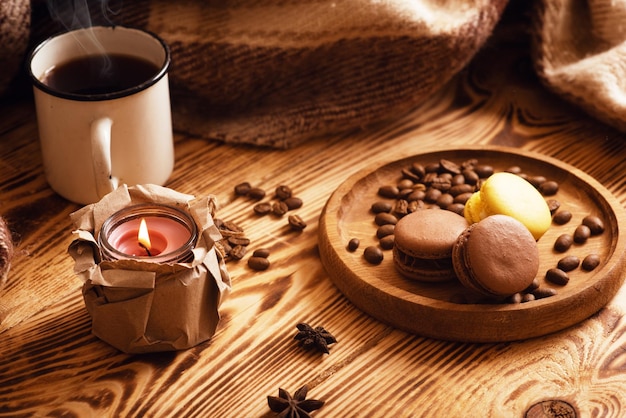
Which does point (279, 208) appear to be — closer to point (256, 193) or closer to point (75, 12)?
point (256, 193)

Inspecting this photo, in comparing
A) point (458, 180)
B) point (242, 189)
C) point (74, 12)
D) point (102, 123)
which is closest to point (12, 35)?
point (74, 12)

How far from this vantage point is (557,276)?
123 centimetres

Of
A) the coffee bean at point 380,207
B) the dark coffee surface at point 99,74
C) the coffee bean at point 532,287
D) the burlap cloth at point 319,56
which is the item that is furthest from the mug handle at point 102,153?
the coffee bean at point 532,287

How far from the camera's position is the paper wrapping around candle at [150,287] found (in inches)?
42.5

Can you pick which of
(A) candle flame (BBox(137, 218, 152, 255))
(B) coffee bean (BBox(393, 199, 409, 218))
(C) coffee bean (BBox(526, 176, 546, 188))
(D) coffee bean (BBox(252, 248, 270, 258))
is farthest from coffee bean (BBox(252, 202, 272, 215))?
(C) coffee bean (BBox(526, 176, 546, 188))

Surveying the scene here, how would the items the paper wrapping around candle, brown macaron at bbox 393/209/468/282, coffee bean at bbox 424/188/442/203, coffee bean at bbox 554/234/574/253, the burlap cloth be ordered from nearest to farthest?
the paper wrapping around candle, brown macaron at bbox 393/209/468/282, coffee bean at bbox 554/234/574/253, coffee bean at bbox 424/188/442/203, the burlap cloth

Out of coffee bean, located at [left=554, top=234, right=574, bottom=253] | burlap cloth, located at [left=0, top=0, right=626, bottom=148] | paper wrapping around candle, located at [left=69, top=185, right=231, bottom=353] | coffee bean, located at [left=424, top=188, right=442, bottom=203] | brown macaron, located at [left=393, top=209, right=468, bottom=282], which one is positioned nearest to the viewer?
paper wrapping around candle, located at [left=69, top=185, right=231, bottom=353]

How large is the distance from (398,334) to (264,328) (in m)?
0.19

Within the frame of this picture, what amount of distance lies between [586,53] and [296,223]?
705 mm

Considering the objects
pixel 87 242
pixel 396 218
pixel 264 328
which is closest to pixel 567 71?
pixel 396 218

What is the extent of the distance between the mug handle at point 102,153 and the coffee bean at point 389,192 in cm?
44

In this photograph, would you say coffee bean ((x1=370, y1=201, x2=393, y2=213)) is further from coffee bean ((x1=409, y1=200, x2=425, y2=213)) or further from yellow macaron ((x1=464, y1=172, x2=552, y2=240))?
yellow macaron ((x1=464, y1=172, x2=552, y2=240))

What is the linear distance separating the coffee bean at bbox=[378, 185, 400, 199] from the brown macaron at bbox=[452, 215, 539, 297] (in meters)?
0.26

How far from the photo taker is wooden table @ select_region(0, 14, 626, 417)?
1111 millimetres
